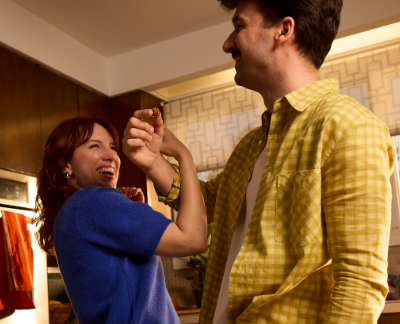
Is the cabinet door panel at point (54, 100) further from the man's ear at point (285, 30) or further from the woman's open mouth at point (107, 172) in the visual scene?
the man's ear at point (285, 30)

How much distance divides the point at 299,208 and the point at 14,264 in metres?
2.24

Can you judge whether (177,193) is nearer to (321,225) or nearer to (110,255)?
(110,255)

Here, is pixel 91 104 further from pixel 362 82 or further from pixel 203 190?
pixel 203 190

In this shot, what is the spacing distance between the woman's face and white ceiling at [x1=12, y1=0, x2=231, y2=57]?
2184mm

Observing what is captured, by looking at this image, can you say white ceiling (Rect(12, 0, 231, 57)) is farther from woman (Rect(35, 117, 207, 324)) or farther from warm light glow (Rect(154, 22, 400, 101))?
woman (Rect(35, 117, 207, 324))

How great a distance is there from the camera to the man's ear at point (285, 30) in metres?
1.12

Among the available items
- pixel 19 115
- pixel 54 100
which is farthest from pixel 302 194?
pixel 54 100

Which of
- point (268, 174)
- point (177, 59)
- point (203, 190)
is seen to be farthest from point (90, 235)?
point (177, 59)

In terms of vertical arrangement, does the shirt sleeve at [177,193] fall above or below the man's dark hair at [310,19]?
below

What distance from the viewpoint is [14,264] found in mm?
2648

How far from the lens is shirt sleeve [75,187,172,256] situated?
1157 millimetres

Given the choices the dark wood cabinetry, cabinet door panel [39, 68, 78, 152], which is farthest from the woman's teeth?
cabinet door panel [39, 68, 78, 152]

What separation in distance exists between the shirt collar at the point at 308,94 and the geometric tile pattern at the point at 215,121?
3068 mm

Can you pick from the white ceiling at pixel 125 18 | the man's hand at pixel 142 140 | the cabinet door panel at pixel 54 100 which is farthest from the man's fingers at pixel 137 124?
the white ceiling at pixel 125 18
